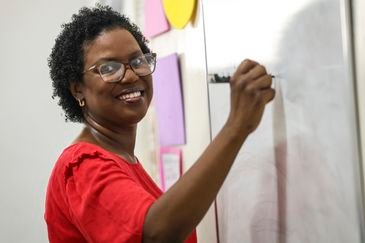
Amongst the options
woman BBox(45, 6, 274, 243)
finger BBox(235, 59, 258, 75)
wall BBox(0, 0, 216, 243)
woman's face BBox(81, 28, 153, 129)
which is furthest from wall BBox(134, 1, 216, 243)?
wall BBox(0, 0, 216, 243)

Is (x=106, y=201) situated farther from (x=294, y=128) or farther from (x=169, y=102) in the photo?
(x=169, y=102)

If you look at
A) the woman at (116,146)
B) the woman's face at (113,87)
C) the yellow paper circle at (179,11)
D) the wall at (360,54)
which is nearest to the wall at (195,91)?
the yellow paper circle at (179,11)

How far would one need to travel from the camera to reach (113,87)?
915 millimetres

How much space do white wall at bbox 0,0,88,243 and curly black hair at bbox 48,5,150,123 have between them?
101cm

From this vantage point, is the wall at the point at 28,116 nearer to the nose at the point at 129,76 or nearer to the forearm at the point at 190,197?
the nose at the point at 129,76

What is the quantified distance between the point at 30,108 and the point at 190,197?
159 centimetres

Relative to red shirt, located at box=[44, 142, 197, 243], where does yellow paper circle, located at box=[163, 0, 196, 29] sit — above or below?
above

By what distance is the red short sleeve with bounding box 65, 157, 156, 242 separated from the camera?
2.30ft

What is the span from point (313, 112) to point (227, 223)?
0.40 m

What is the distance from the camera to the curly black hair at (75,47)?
3.18 feet

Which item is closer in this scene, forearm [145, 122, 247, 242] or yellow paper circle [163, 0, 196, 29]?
forearm [145, 122, 247, 242]

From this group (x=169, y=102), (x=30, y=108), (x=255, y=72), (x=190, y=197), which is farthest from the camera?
(x=30, y=108)

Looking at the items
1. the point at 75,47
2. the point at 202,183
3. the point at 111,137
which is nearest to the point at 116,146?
the point at 111,137

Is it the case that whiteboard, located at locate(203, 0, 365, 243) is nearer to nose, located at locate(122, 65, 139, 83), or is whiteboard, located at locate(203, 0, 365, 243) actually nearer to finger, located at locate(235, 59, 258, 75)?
finger, located at locate(235, 59, 258, 75)
